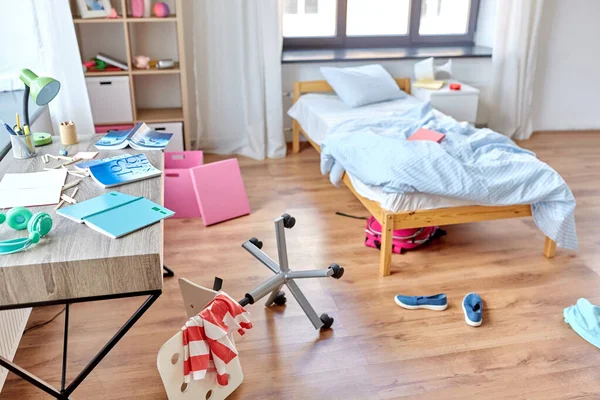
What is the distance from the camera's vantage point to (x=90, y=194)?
5.88ft

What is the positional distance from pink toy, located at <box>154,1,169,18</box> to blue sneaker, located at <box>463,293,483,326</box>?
104 inches

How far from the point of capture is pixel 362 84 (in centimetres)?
400

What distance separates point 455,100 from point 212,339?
2927mm

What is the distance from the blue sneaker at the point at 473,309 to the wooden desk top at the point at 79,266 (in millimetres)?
1400

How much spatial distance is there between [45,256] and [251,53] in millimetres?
2872

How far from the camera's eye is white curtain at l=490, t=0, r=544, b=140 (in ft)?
14.3

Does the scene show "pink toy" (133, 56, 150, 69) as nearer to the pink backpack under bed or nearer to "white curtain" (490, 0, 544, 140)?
the pink backpack under bed

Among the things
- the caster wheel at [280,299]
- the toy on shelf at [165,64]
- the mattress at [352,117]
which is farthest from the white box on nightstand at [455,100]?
the caster wheel at [280,299]

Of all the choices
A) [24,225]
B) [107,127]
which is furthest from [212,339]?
[107,127]

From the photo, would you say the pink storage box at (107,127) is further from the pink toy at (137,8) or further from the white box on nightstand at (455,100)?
the white box on nightstand at (455,100)

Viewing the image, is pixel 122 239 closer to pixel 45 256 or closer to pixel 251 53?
pixel 45 256

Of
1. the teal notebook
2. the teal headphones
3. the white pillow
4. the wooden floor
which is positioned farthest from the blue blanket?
the teal headphones

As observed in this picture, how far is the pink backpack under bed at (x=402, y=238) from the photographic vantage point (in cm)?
290

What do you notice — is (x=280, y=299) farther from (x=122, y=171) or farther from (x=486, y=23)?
(x=486, y=23)
